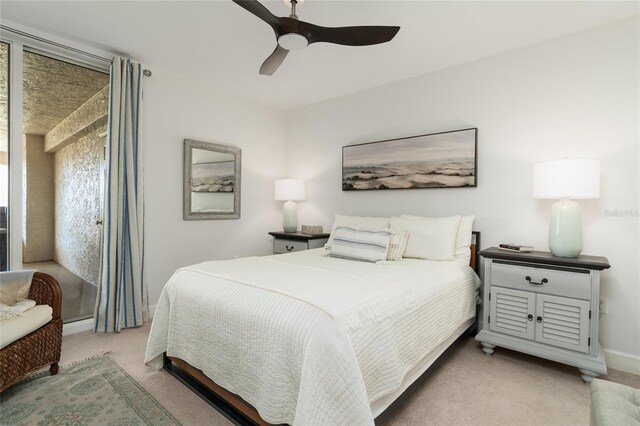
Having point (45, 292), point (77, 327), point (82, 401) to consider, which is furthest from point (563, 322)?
point (77, 327)

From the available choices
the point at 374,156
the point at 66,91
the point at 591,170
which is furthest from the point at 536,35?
the point at 66,91

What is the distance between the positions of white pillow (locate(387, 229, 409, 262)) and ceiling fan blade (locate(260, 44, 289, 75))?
1.71 meters

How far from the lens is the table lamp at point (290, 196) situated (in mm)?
4180

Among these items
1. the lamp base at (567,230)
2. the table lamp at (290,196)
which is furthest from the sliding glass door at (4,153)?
the lamp base at (567,230)

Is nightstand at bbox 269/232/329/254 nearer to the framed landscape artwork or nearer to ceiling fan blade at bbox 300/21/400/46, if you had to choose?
the framed landscape artwork

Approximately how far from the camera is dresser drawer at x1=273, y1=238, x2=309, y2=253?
3.81 m

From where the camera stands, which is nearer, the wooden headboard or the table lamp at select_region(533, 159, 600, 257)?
the table lamp at select_region(533, 159, 600, 257)

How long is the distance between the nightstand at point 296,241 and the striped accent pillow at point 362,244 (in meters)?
0.87

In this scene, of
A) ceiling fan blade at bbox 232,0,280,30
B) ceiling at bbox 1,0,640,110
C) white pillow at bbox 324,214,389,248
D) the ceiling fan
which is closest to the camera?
ceiling fan blade at bbox 232,0,280,30

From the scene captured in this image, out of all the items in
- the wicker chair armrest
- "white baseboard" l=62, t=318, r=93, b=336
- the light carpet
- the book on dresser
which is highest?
the book on dresser

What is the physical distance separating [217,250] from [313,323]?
2.81 m

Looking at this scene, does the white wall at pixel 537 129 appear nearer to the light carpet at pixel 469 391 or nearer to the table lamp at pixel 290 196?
the light carpet at pixel 469 391

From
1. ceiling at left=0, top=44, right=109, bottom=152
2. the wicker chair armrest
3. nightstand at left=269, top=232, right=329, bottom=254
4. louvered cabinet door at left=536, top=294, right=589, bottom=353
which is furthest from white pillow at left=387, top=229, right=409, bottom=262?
ceiling at left=0, top=44, right=109, bottom=152

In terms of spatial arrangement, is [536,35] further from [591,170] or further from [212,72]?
[212,72]
